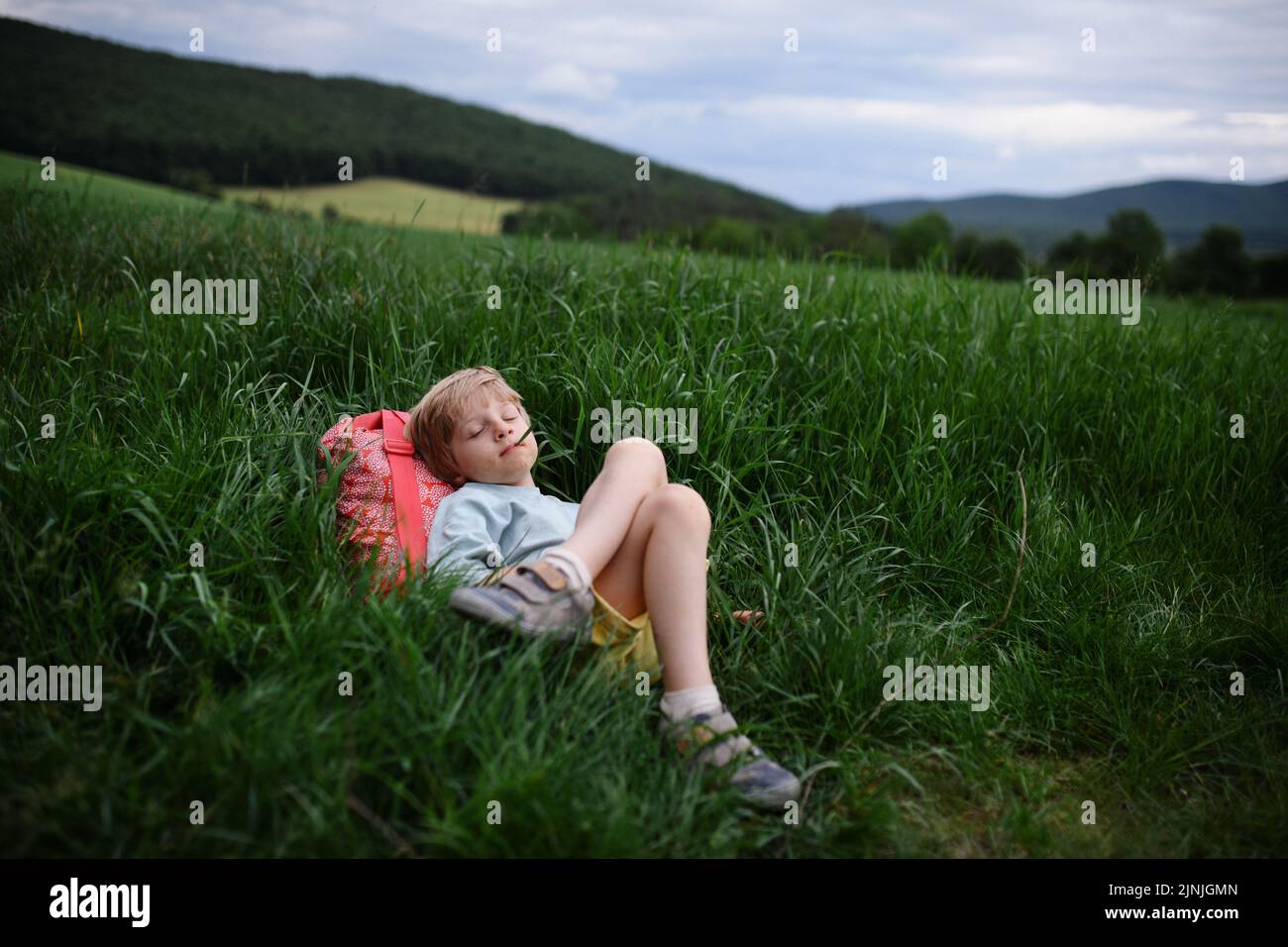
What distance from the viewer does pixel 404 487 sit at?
2.61 m

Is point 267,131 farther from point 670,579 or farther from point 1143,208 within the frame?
point 1143,208

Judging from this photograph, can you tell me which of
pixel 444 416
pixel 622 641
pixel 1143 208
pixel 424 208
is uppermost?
pixel 1143 208

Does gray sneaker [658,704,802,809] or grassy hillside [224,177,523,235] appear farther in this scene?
grassy hillside [224,177,523,235]

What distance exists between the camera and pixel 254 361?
3330 millimetres

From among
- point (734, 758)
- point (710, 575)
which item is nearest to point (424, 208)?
point (710, 575)

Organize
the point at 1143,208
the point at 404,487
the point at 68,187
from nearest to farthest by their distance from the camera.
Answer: the point at 404,487
the point at 68,187
the point at 1143,208

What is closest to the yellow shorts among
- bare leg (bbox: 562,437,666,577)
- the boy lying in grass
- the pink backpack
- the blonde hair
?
the boy lying in grass

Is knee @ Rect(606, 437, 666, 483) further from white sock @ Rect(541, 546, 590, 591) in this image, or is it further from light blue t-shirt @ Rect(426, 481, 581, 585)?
white sock @ Rect(541, 546, 590, 591)

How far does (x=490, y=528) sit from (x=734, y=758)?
0.99 meters

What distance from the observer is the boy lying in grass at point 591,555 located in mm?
2090

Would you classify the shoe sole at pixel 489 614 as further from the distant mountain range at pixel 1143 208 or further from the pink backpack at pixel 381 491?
the distant mountain range at pixel 1143 208

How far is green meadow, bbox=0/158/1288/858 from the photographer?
1828 millimetres

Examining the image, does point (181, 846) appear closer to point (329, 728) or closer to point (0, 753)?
point (329, 728)
